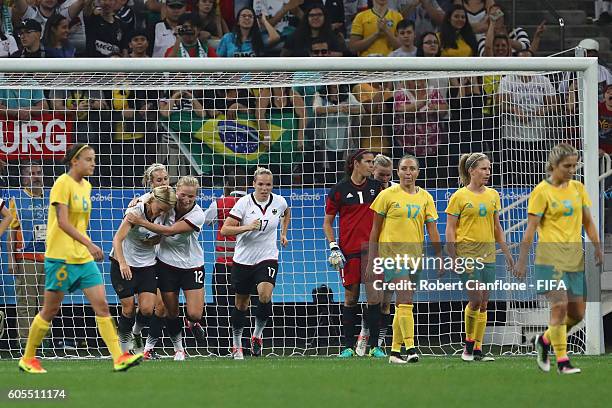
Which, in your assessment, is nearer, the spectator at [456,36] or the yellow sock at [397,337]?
the yellow sock at [397,337]

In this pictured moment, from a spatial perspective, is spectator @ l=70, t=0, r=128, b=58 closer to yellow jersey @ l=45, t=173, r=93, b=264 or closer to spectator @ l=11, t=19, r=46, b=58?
spectator @ l=11, t=19, r=46, b=58

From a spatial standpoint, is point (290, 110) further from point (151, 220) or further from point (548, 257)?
point (548, 257)

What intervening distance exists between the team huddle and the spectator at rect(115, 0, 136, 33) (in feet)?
13.8

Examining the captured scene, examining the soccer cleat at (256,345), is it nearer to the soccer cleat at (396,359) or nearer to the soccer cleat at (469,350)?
the soccer cleat at (396,359)

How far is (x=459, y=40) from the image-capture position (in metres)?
19.0

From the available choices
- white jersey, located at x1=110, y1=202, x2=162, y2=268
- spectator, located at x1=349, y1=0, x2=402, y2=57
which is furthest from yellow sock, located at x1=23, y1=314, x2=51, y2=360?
spectator, located at x1=349, y1=0, x2=402, y2=57

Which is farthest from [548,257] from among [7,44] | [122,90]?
[7,44]

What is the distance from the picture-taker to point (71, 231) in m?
11.1

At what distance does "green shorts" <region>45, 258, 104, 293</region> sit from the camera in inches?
445

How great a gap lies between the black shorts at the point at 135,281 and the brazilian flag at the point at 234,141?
99.1 inches

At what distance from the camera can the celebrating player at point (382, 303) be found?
14648 mm

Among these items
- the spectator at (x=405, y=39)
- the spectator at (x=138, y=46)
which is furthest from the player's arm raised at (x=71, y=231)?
the spectator at (x=405, y=39)

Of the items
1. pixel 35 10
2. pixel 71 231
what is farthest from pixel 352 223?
pixel 35 10

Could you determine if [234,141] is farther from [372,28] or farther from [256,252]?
[372,28]
